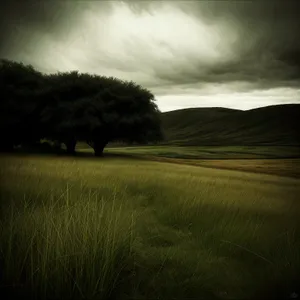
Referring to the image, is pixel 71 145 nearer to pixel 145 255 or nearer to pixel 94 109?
pixel 94 109

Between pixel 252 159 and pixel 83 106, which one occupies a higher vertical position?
pixel 83 106

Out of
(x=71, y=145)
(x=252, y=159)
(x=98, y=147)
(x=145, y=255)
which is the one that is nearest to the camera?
(x=145, y=255)

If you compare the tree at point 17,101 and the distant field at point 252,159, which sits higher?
the tree at point 17,101

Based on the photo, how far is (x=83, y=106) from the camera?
50.7ft

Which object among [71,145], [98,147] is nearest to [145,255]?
[98,147]

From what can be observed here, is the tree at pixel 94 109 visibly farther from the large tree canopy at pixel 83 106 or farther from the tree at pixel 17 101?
the tree at pixel 17 101

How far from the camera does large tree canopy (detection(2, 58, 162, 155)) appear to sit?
15016mm

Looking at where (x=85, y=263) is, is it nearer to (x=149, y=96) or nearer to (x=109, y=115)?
(x=109, y=115)

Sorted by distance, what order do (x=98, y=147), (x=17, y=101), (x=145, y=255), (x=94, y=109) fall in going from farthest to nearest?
1. (x=98, y=147)
2. (x=94, y=109)
3. (x=17, y=101)
4. (x=145, y=255)

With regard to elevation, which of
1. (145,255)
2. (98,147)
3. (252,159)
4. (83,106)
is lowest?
(145,255)

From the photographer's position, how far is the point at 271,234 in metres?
3.35

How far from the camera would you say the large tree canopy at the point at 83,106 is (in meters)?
15.0

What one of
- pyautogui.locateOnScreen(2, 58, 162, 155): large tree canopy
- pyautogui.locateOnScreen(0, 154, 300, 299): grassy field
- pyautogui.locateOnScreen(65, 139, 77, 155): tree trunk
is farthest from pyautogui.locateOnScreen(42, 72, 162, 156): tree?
pyautogui.locateOnScreen(0, 154, 300, 299): grassy field

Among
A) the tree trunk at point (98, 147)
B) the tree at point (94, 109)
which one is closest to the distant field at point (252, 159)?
the tree at point (94, 109)
